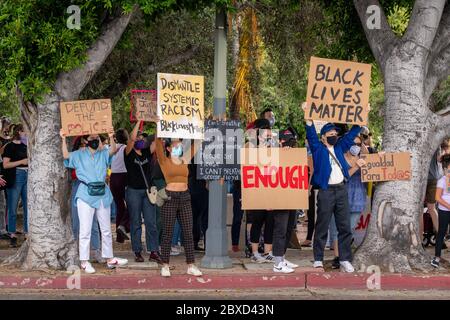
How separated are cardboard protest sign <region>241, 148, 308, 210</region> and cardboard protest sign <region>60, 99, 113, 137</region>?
2.00 metres

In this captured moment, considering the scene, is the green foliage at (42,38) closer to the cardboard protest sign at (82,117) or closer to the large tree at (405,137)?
the cardboard protest sign at (82,117)

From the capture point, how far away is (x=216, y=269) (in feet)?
36.7

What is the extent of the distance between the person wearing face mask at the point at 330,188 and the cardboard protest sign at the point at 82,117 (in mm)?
2660

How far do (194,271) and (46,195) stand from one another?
2.20 meters

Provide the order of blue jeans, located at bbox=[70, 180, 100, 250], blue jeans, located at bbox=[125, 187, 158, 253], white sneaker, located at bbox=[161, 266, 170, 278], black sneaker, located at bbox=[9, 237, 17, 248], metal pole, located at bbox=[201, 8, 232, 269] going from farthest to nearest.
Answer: black sneaker, located at bbox=[9, 237, 17, 248], blue jeans, located at bbox=[70, 180, 100, 250], blue jeans, located at bbox=[125, 187, 158, 253], metal pole, located at bbox=[201, 8, 232, 269], white sneaker, located at bbox=[161, 266, 170, 278]

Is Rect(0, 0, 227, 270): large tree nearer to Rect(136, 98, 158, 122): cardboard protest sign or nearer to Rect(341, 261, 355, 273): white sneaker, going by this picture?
Rect(136, 98, 158, 122): cardboard protest sign

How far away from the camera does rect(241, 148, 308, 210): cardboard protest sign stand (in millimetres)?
11336

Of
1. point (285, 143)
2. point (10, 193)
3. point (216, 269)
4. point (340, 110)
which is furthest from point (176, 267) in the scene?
point (10, 193)

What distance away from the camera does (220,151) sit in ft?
37.7

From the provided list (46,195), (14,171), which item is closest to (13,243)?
(14,171)

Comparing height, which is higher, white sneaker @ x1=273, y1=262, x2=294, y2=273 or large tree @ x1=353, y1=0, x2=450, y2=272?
large tree @ x1=353, y1=0, x2=450, y2=272

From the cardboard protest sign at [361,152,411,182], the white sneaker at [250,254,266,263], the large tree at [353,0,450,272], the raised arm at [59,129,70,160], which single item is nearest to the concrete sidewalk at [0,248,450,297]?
the large tree at [353,0,450,272]

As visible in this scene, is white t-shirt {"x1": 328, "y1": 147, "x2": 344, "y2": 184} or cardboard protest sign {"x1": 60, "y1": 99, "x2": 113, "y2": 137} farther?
white t-shirt {"x1": 328, "y1": 147, "x2": 344, "y2": 184}

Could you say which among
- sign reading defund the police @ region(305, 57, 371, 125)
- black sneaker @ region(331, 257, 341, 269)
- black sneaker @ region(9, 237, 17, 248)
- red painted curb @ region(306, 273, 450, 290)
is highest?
sign reading defund the police @ region(305, 57, 371, 125)
